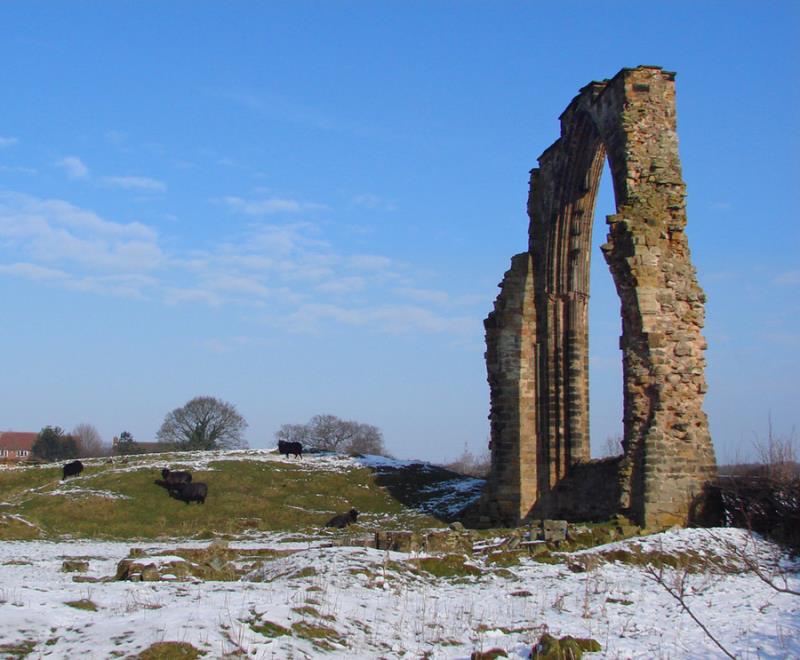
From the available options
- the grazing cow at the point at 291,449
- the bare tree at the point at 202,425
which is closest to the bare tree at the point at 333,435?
the bare tree at the point at 202,425

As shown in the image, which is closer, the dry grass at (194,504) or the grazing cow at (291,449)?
the dry grass at (194,504)

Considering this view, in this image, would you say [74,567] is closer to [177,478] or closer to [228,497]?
[228,497]

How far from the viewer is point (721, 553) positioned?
448 inches

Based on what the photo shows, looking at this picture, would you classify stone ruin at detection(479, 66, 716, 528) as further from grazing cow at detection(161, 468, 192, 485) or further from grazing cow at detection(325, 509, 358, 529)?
grazing cow at detection(161, 468, 192, 485)

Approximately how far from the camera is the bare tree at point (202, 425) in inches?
2009

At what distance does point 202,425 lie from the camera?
51094mm

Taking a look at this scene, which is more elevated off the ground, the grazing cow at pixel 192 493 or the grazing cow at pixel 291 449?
the grazing cow at pixel 291 449

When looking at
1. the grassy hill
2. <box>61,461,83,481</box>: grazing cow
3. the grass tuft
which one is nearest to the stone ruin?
the grassy hill

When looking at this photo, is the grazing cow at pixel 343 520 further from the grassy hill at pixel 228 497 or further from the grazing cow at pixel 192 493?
the grazing cow at pixel 192 493

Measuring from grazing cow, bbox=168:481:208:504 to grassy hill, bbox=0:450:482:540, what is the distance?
190 millimetres

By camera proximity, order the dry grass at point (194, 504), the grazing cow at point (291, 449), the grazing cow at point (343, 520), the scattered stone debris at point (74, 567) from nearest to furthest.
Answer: the scattered stone debris at point (74, 567), the grazing cow at point (343, 520), the dry grass at point (194, 504), the grazing cow at point (291, 449)

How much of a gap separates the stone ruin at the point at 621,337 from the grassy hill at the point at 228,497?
280 centimetres

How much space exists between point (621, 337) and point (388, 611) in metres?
8.58

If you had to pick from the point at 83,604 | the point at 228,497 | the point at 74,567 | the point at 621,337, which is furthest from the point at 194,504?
the point at 83,604
